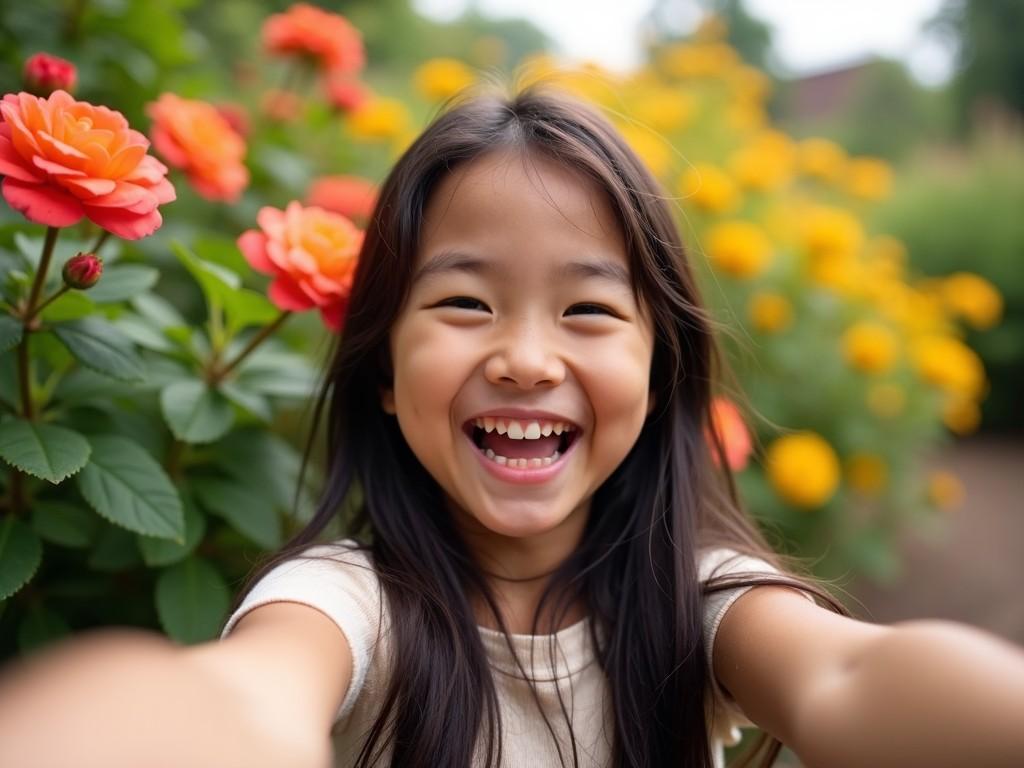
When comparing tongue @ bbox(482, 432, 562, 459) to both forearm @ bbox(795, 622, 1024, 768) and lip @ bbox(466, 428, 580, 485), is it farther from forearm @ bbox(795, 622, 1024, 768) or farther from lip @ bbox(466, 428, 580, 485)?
forearm @ bbox(795, 622, 1024, 768)

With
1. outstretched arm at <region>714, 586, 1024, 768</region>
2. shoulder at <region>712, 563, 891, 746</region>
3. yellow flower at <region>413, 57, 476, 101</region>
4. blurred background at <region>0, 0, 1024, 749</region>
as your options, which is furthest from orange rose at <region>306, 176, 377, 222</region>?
outstretched arm at <region>714, 586, 1024, 768</region>

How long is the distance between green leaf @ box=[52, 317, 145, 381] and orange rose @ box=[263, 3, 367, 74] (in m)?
1.19

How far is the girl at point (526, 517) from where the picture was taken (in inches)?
40.1

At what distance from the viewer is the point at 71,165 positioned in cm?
97

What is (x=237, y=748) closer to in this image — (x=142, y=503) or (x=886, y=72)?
(x=142, y=503)

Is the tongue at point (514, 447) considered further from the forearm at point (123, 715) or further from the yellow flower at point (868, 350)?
the yellow flower at point (868, 350)

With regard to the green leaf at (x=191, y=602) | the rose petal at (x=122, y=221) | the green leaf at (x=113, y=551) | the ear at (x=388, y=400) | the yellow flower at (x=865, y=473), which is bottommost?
the yellow flower at (x=865, y=473)

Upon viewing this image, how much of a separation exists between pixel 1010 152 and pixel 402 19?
4867 millimetres

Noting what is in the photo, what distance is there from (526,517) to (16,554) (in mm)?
632

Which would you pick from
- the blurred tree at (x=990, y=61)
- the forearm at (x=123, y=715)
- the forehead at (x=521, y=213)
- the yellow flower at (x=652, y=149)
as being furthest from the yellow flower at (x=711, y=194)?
the blurred tree at (x=990, y=61)

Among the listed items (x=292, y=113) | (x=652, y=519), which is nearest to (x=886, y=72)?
(x=292, y=113)

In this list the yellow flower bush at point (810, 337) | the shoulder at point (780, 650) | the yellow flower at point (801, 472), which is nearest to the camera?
the shoulder at point (780, 650)

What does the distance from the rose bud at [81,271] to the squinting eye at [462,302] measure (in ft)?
1.34

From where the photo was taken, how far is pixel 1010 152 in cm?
670
